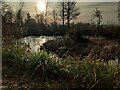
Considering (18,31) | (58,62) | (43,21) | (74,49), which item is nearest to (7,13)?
(18,31)

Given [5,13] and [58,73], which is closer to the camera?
[58,73]

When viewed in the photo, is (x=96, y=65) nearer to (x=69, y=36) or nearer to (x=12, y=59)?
(x=12, y=59)

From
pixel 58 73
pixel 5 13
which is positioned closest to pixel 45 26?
pixel 5 13

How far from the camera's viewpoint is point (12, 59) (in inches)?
361

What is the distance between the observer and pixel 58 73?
280 inches

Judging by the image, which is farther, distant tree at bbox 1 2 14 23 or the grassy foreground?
distant tree at bbox 1 2 14 23

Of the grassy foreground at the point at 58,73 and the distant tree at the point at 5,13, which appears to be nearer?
the grassy foreground at the point at 58,73

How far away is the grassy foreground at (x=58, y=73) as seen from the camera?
19.1ft

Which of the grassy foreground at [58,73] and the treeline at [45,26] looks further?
the treeline at [45,26]

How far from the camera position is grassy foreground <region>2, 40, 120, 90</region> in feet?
19.1

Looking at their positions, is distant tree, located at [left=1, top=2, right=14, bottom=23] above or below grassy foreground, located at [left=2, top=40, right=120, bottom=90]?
above

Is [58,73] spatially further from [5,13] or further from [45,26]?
[45,26]

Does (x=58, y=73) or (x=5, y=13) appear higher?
(x=5, y=13)

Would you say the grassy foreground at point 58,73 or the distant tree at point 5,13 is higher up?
the distant tree at point 5,13
